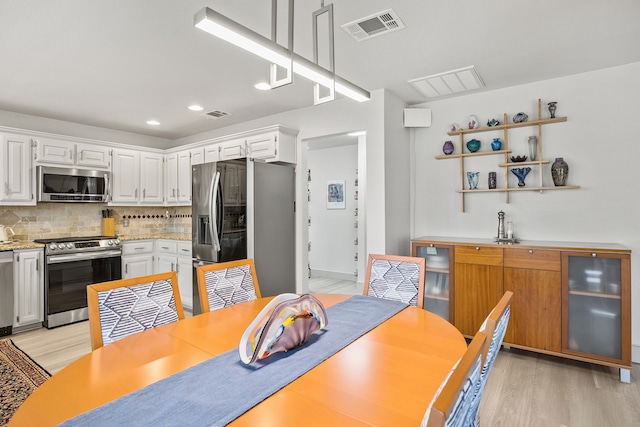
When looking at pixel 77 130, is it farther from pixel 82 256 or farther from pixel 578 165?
pixel 578 165

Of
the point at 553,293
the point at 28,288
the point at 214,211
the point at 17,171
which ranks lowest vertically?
the point at 28,288

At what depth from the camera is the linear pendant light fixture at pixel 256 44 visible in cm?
126

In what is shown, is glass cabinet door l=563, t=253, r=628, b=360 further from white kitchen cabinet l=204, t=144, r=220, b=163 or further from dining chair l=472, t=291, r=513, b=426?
white kitchen cabinet l=204, t=144, r=220, b=163

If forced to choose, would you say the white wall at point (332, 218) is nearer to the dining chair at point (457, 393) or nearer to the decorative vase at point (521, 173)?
the decorative vase at point (521, 173)

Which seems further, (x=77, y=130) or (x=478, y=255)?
(x=77, y=130)

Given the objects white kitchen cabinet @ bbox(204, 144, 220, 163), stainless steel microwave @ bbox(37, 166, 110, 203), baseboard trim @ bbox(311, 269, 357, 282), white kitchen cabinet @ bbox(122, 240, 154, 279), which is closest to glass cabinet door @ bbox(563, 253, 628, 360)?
baseboard trim @ bbox(311, 269, 357, 282)

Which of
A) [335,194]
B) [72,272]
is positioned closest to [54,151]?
[72,272]

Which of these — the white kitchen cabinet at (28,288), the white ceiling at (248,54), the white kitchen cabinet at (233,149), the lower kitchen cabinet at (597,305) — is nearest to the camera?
the white ceiling at (248,54)

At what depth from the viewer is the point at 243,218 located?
Answer: 3.69m

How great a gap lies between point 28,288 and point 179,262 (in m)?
1.55

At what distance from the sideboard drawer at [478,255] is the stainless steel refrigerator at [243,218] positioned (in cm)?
187

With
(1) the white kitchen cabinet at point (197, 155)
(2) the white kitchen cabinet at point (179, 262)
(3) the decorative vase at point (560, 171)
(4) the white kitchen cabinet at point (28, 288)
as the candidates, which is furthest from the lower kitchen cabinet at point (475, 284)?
(4) the white kitchen cabinet at point (28, 288)

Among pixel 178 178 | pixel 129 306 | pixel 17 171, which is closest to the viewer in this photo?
pixel 129 306

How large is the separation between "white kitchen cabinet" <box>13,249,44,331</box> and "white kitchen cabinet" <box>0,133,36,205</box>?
68 centimetres
